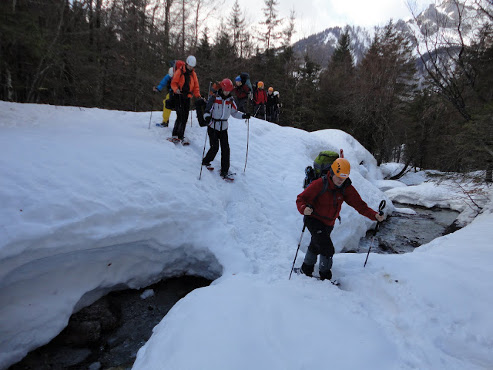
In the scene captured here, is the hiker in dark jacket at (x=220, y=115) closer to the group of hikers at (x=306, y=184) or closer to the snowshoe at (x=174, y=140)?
the group of hikers at (x=306, y=184)

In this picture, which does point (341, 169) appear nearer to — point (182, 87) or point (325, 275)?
point (325, 275)

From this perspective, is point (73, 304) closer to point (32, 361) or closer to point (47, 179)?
point (32, 361)

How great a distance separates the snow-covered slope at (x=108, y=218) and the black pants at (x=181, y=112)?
0.43m

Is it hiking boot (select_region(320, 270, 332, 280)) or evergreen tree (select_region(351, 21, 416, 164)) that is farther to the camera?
evergreen tree (select_region(351, 21, 416, 164))

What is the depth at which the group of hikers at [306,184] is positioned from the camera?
370 centimetres

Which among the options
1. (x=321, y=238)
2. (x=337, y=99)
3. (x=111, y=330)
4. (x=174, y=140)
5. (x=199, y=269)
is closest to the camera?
(x=321, y=238)

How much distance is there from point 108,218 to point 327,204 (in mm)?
3317

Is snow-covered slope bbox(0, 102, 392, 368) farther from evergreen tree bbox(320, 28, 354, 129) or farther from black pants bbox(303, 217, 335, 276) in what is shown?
evergreen tree bbox(320, 28, 354, 129)

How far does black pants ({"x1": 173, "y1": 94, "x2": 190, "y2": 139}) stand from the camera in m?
6.82

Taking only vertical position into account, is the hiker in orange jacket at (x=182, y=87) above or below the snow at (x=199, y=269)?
above

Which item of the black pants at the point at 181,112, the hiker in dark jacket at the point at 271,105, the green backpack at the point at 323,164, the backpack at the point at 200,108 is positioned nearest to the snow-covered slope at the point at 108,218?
the black pants at the point at 181,112

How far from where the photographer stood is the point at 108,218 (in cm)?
410

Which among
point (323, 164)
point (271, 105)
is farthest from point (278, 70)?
point (323, 164)

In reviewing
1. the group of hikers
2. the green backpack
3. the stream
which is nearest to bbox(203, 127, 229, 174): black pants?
the group of hikers
